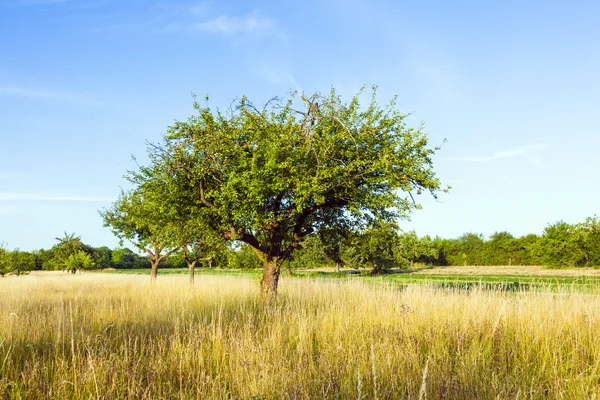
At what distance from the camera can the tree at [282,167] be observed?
34.8ft

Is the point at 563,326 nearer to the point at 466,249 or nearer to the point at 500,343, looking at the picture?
the point at 500,343

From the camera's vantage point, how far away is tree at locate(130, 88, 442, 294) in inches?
418

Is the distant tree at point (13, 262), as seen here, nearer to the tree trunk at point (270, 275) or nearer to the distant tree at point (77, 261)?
the distant tree at point (77, 261)

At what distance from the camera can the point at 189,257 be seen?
90.5ft

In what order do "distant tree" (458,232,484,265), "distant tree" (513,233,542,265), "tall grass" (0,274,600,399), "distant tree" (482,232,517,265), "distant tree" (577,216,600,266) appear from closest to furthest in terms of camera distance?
1. "tall grass" (0,274,600,399)
2. "distant tree" (577,216,600,266)
3. "distant tree" (513,233,542,265)
4. "distant tree" (482,232,517,265)
5. "distant tree" (458,232,484,265)

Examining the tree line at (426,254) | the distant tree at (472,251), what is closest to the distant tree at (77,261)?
the tree line at (426,254)

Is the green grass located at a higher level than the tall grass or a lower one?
lower

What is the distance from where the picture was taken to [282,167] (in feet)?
33.9

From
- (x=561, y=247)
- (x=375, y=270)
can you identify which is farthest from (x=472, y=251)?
(x=375, y=270)

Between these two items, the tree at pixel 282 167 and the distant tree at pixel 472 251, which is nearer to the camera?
the tree at pixel 282 167

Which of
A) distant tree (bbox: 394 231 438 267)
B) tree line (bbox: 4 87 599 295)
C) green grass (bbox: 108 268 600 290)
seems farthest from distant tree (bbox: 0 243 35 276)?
distant tree (bbox: 394 231 438 267)

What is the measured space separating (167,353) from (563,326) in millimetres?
6297

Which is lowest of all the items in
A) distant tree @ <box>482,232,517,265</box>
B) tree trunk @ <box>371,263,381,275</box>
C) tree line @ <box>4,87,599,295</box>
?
tree trunk @ <box>371,263,381,275</box>

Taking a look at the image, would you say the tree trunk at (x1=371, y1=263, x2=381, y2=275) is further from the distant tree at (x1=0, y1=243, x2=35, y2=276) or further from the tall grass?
the tall grass
